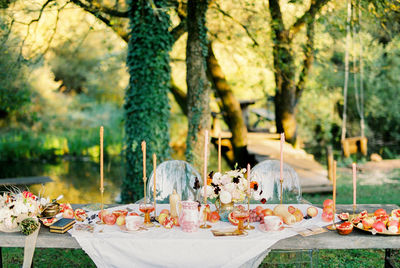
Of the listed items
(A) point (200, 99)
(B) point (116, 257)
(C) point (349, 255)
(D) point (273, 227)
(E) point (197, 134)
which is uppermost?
(A) point (200, 99)

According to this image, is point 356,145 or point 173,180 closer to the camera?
point 173,180

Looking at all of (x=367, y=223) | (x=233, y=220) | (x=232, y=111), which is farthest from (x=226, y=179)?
(x=232, y=111)

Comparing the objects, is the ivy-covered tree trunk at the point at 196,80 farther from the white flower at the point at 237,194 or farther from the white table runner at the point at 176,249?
the white table runner at the point at 176,249

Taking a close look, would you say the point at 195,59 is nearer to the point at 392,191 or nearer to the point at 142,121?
the point at 142,121

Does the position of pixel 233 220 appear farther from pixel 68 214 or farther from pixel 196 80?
pixel 196 80

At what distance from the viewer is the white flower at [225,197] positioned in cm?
290

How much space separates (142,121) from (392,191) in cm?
499

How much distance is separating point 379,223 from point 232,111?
23.5 ft

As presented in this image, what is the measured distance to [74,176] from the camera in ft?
35.1

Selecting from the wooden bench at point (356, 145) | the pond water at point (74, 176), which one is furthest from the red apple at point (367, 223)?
the wooden bench at point (356, 145)

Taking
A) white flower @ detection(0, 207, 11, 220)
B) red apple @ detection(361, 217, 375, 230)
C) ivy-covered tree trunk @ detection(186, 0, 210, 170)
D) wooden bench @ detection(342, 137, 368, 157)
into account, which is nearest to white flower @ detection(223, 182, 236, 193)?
red apple @ detection(361, 217, 375, 230)

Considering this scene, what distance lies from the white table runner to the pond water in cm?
548

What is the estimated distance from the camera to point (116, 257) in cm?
267

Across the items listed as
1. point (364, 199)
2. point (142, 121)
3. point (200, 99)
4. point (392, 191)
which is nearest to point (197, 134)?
point (200, 99)
